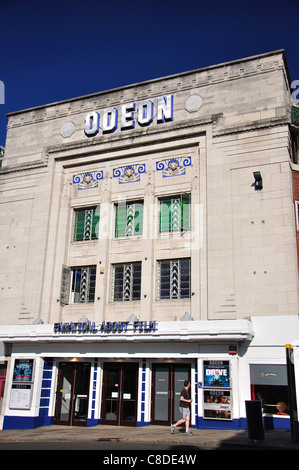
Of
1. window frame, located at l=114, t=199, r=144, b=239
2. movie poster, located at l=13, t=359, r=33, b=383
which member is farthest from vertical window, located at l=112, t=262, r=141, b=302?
movie poster, located at l=13, t=359, r=33, b=383

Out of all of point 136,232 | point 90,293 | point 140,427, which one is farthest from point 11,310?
point 140,427

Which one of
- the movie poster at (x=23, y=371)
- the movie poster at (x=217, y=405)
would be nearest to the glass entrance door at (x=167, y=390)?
the movie poster at (x=217, y=405)

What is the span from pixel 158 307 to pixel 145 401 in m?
4.15

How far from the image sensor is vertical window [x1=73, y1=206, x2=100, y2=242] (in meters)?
23.7

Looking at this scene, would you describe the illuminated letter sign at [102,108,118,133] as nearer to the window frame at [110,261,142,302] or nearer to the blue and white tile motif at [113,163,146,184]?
the blue and white tile motif at [113,163,146,184]

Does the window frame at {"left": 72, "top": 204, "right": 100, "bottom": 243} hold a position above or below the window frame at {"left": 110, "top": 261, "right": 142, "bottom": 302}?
above

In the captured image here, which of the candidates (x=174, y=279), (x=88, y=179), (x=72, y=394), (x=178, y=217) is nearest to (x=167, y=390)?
(x=72, y=394)

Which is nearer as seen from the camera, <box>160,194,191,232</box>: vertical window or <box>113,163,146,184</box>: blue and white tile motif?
<box>160,194,191,232</box>: vertical window

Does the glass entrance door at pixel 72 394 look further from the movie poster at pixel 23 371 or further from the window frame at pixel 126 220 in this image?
the window frame at pixel 126 220

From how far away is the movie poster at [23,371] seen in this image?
20844 millimetres

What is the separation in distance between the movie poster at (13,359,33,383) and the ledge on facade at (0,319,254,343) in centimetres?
100

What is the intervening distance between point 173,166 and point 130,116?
402cm

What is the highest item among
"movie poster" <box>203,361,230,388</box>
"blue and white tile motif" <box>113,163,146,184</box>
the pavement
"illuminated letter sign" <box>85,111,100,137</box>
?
"illuminated letter sign" <box>85,111,100,137</box>

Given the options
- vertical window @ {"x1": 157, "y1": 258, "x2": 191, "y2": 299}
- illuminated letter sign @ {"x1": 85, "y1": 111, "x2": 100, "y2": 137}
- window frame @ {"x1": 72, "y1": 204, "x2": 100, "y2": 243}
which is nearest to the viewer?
vertical window @ {"x1": 157, "y1": 258, "x2": 191, "y2": 299}
